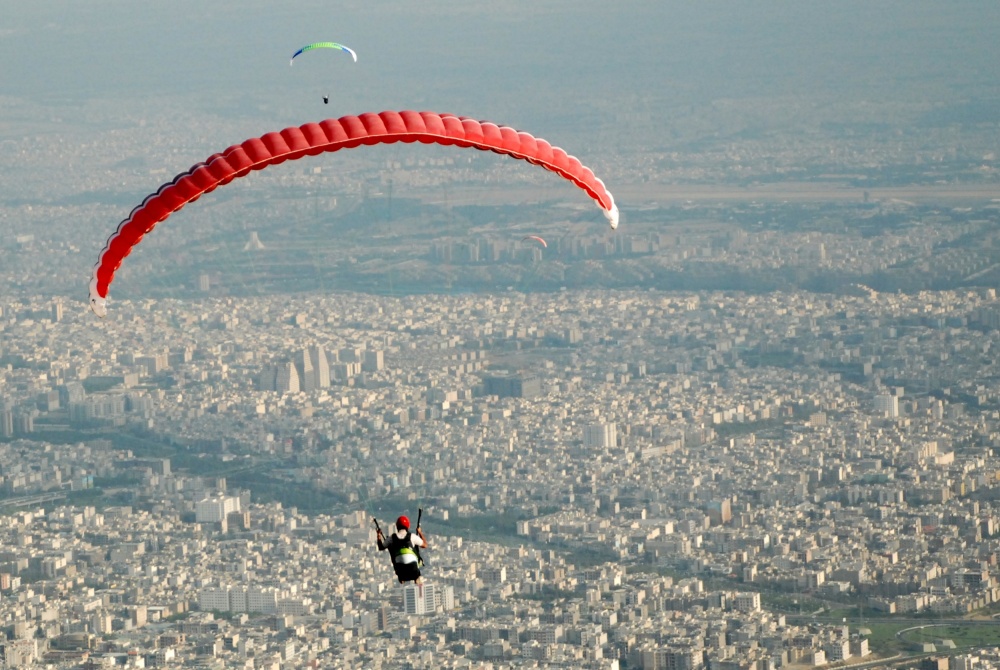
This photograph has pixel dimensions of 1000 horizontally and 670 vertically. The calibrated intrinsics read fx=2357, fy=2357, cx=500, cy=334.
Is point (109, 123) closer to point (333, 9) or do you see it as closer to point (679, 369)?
point (333, 9)

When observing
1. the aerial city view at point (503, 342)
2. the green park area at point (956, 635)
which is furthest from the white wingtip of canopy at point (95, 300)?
the green park area at point (956, 635)

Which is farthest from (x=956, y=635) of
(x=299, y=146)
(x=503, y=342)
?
(x=503, y=342)

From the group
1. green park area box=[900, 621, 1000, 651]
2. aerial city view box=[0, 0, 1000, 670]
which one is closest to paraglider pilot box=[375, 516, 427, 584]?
aerial city view box=[0, 0, 1000, 670]

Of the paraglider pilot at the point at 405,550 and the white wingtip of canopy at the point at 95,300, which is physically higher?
the white wingtip of canopy at the point at 95,300

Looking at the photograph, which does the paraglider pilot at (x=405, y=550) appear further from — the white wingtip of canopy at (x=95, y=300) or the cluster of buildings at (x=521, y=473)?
the cluster of buildings at (x=521, y=473)

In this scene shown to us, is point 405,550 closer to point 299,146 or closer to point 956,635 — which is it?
point 299,146

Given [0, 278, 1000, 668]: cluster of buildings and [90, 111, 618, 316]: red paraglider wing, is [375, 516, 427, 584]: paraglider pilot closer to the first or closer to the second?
[90, 111, 618, 316]: red paraglider wing

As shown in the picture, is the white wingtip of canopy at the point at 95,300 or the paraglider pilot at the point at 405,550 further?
the white wingtip of canopy at the point at 95,300

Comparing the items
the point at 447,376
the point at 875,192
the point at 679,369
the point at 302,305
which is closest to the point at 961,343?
the point at 679,369
